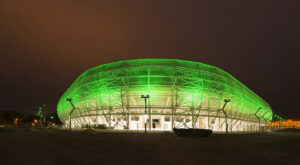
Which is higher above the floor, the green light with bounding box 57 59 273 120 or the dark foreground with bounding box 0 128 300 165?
the green light with bounding box 57 59 273 120

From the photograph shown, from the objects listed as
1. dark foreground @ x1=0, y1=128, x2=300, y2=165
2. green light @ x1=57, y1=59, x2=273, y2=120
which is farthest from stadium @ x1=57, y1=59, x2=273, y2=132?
dark foreground @ x1=0, y1=128, x2=300, y2=165

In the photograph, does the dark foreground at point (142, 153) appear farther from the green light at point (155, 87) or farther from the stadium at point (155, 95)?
the green light at point (155, 87)

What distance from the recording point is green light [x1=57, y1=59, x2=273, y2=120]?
152ft

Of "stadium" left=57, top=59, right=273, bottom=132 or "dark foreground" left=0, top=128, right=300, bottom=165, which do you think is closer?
"dark foreground" left=0, top=128, right=300, bottom=165

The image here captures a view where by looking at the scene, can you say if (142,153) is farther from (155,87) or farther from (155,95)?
(155,95)

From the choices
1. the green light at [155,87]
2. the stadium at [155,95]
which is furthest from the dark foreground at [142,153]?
the green light at [155,87]

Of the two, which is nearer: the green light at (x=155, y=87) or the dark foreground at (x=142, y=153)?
the dark foreground at (x=142, y=153)

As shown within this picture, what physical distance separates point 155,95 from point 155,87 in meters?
1.83

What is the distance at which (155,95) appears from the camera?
4666 centimetres

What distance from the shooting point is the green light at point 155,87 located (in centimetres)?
4628

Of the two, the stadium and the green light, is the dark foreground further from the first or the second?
the green light

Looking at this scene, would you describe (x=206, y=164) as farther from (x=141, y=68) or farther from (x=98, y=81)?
(x=98, y=81)

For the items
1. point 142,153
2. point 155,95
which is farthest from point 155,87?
point 142,153

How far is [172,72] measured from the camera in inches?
1861
